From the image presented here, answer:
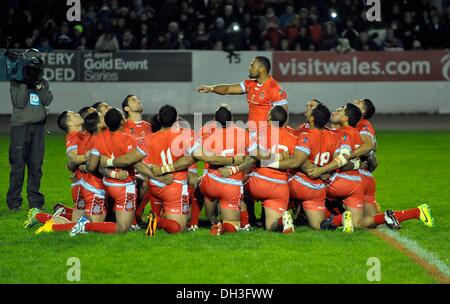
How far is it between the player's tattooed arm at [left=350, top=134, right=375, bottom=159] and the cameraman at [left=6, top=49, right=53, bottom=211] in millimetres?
5110

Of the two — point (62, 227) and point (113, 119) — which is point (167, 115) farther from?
point (62, 227)

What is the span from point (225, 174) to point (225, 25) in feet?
55.3

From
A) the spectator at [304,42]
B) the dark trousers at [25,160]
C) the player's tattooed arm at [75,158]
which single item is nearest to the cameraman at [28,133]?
the dark trousers at [25,160]

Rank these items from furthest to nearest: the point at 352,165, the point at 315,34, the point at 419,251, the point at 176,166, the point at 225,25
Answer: the point at 225,25 → the point at 315,34 → the point at 352,165 → the point at 176,166 → the point at 419,251

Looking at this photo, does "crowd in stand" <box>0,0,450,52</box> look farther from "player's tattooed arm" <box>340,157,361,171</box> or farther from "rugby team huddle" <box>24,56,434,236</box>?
"player's tattooed arm" <box>340,157,361,171</box>

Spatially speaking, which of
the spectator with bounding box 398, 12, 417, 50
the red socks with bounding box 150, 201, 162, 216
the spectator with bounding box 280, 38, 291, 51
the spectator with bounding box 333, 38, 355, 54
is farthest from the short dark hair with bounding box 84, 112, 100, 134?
the spectator with bounding box 398, 12, 417, 50

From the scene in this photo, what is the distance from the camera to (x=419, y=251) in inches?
439

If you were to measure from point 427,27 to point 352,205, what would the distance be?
Answer: 17535 millimetres

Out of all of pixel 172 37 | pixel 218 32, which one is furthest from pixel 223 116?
pixel 172 37

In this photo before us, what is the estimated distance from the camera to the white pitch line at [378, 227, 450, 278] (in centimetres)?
1027

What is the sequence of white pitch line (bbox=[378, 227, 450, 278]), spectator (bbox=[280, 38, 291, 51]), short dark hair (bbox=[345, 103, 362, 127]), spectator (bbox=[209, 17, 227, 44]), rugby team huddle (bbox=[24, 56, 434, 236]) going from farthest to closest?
spectator (bbox=[280, 38, 291, 51]) < spectator (bbox=[209, 17, 227, 44]) < short dark hair (bbox=[345, 103, 362, 127]) < rugby team huddle (bbox=[24, 56, 434, 236]) < white pitch line (bbox=[378, 227, 450, 278])
